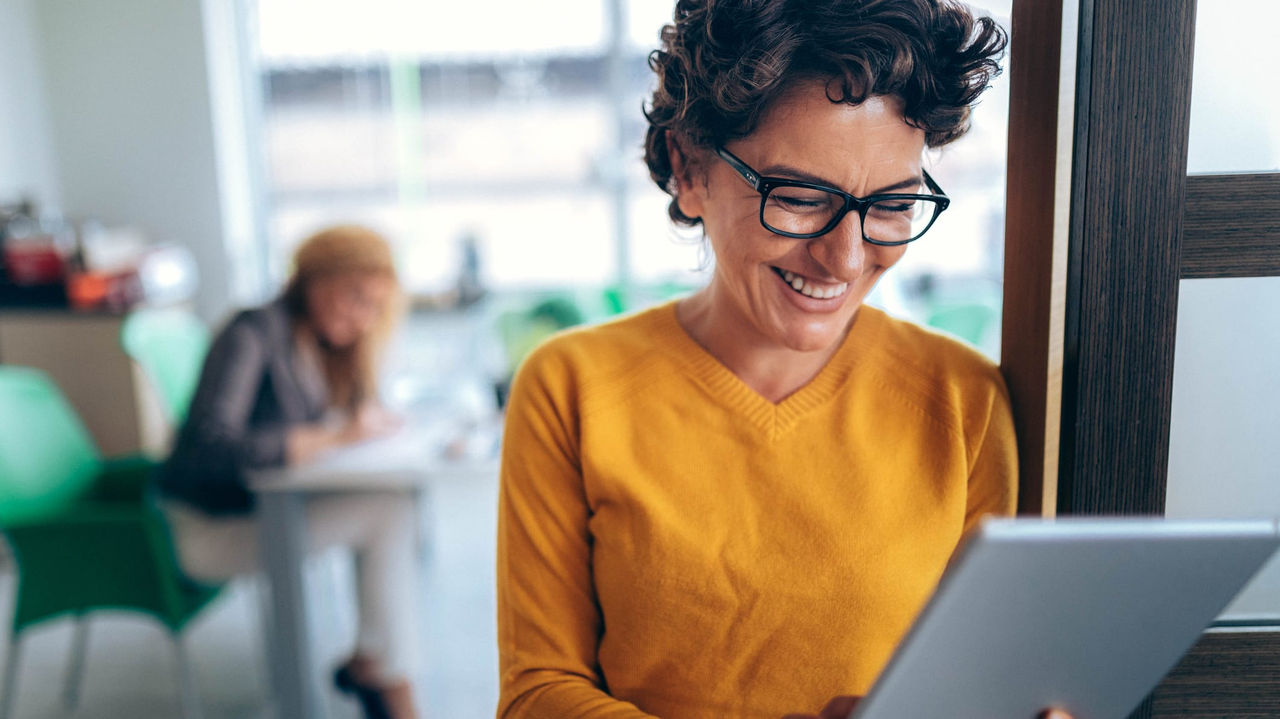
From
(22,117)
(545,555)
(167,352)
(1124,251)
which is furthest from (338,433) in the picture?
(22,117)

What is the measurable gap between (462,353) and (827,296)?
158 inches

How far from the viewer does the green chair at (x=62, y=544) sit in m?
2.26

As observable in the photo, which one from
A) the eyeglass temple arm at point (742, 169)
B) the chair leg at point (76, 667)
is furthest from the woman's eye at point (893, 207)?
the chair leg at point (76, 667)

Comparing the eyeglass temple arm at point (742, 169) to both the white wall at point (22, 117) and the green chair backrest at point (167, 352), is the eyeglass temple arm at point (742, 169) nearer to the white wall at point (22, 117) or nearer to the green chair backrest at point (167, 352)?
the green chair backrest at point (167, 352)

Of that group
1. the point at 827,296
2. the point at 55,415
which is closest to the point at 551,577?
the point at 827,296

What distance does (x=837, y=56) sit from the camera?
880mm

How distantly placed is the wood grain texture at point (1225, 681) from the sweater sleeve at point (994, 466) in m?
0.23

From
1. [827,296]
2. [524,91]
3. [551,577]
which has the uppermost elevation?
[524,91]

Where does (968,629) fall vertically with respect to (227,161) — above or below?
below

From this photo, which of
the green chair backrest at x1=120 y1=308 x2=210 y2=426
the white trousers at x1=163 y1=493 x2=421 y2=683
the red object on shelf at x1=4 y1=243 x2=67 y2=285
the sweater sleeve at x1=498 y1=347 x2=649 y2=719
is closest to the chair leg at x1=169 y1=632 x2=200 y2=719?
the white trousers at x1=163 y1=493 x2=421 y2=683

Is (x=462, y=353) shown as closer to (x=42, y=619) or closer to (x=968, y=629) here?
(x=42, y=619)

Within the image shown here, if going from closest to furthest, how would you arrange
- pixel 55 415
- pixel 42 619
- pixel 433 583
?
pixel 42 619
pixel 55 415
pixel 433 583

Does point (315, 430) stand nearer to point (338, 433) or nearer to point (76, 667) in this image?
point (338, 433)

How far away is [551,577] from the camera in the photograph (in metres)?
1.03
